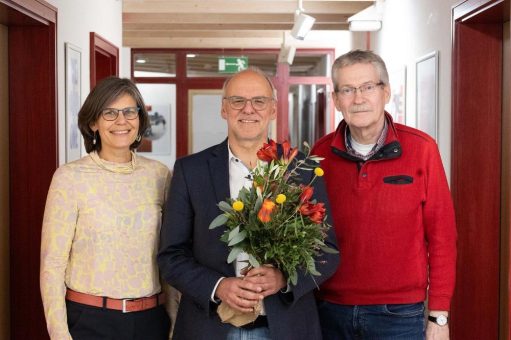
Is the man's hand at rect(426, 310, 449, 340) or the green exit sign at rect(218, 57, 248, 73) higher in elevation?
the green exit sign at rect(218, 57, 248, 73)

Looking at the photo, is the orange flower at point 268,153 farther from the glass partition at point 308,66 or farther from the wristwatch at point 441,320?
the glass partition at point 308,66

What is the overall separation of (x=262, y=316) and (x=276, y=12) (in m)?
6.49

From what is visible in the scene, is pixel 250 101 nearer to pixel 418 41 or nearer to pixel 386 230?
pixel 386 230

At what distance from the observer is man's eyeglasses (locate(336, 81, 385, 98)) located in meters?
2.79

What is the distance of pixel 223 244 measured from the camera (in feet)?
8.41

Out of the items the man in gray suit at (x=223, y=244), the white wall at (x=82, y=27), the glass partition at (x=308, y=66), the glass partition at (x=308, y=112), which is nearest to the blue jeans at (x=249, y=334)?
the man in gray suit at (x=223, y=244)

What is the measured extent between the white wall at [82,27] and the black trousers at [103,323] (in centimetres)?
213

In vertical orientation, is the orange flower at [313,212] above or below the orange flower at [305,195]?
below

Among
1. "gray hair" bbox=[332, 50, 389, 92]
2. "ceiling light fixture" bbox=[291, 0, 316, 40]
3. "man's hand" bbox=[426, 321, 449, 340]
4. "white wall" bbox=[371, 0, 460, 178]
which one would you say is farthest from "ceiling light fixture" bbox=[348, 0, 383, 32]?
"man's hand" bbox=[426, 321, 449, 340]

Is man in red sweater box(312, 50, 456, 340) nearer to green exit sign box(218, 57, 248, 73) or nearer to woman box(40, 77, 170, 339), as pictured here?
woman box(40, 77, 170, 339)

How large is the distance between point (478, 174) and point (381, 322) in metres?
1.97

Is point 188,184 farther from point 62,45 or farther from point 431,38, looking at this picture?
point 431,38

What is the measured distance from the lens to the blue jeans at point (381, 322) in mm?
2764

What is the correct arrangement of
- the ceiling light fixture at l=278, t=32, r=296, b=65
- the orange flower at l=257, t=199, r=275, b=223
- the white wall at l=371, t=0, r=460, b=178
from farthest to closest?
the ceiling light fixture at l=278, t=32, r=296, b=65 → the white wall at l=371, t=0, r=460, b=178 → the orange flower at l=257, t=199, r=275, b=223
